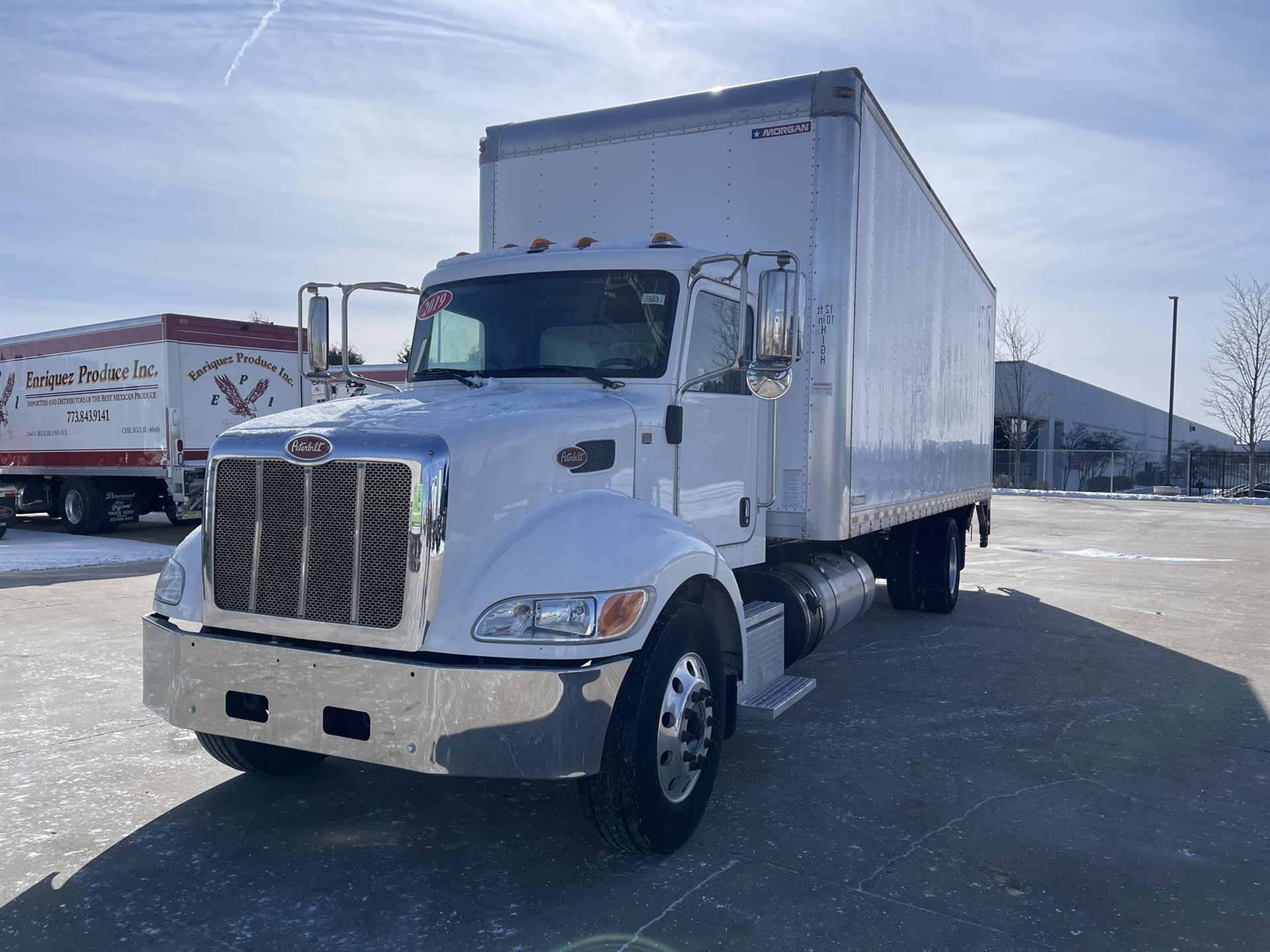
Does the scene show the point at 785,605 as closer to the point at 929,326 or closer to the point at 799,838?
the point at 799,838

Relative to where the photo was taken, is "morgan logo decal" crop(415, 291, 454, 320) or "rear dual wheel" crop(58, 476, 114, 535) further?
"rear dual wheel" crop(58, 476, 114, 535)

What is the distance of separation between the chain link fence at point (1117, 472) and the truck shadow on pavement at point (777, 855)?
36466 mm

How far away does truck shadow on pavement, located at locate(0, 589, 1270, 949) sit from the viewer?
3.45m

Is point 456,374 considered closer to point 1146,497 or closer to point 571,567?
point 571,567

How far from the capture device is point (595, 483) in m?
4.24

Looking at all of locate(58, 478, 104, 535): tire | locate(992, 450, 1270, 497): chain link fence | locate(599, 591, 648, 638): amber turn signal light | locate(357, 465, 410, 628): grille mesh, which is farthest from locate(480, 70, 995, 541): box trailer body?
locate(992, 450, 1270, 497): chain link fence

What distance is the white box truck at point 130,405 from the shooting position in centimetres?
1658

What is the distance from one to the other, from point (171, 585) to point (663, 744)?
2136 millimetres

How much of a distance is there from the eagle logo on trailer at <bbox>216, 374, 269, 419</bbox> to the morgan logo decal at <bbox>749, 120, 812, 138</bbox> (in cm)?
1324

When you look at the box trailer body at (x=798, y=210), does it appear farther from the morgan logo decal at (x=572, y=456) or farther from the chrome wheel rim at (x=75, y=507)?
the chrome wheel rim at (x=75, y=507)

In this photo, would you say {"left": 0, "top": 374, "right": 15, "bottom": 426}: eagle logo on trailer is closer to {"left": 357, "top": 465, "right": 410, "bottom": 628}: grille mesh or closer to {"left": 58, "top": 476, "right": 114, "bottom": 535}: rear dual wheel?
{"left": 58, "top": 476, "right": 114, "bottom": 535}: rear dual wheel

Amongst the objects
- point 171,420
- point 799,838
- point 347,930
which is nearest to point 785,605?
point 799,838

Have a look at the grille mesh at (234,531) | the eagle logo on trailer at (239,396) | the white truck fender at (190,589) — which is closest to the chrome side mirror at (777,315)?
the grille mesh at (234,531)

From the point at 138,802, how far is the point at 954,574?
824 centimetres
